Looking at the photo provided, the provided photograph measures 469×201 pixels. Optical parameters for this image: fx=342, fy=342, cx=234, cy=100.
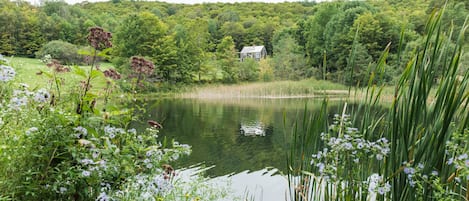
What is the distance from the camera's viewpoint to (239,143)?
28.2ft

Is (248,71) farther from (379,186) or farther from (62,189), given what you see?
(62,189)

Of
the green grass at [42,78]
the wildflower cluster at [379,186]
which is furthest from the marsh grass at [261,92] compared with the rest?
the wildflower cluster at [379,186]

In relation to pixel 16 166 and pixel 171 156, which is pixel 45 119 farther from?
pixel 171 156

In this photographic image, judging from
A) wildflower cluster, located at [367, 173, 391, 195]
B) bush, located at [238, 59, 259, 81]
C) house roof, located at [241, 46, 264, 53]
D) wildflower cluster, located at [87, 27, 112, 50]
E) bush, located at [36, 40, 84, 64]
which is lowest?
bush, located at [238, 59, 259, 81]

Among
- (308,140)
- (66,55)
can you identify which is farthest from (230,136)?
(308,140)

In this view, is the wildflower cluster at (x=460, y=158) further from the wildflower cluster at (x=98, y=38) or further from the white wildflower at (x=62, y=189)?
the wildflower cluster at (x=98, y=38)

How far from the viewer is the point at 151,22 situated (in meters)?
26.7

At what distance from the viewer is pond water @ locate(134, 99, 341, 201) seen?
5.78 metres

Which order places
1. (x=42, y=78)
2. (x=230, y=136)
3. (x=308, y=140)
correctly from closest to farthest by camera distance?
(x=308, y=140), (x=42, y=78), (x=230, y=136)

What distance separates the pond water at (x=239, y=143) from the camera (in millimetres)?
5781

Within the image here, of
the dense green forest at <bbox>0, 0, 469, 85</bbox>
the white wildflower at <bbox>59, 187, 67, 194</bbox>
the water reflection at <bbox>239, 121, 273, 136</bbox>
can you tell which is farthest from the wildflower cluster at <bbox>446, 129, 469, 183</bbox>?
the dense green forest at <bbox>0, 0, 469, 85</bbox>

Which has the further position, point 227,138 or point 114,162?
point 227,138

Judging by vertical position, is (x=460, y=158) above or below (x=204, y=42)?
below

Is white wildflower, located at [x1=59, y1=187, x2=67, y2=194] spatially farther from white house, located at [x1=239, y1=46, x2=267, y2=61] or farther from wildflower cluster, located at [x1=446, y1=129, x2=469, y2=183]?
white house, located at [x1=239, y1=46, x2=267, y2=61]
